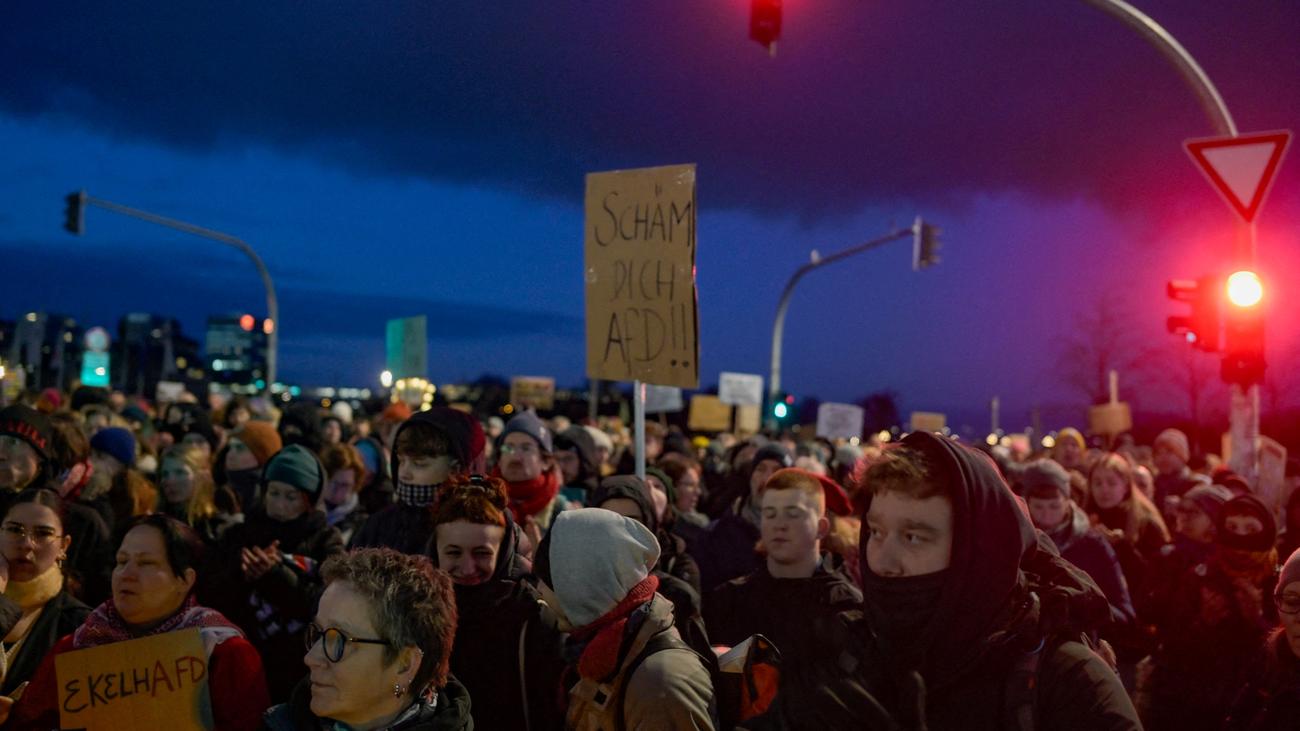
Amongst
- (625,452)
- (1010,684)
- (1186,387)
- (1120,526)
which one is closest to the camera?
(1010,684)

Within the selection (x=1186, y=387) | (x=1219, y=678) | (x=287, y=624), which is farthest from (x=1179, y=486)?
(x=1186, y=387)

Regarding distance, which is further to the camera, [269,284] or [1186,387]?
[1186,387]

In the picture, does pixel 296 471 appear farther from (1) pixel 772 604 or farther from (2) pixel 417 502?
(1) pixel 772 604

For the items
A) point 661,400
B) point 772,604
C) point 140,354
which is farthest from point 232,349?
point 772,604

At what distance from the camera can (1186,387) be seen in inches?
1609

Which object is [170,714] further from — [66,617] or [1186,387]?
[1186,387]

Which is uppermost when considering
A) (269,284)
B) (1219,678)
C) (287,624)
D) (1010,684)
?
(269,284)

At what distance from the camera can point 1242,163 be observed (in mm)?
9438

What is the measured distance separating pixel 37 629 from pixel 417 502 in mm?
1580

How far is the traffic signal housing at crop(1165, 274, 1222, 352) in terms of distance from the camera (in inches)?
415

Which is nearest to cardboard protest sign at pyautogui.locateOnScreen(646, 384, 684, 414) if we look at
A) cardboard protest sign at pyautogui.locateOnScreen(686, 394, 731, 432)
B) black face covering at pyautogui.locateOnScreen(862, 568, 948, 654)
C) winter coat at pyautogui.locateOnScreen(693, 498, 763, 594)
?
cardboard protest sign at pyautogui.locateOnScreen(686, 394, 731, 432)

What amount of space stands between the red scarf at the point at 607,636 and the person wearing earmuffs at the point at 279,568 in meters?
1.82

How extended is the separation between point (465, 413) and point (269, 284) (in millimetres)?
21191

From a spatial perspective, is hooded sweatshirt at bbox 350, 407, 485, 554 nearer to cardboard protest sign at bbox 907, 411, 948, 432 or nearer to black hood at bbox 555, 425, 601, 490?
black hood at bbox 555, 425, 601, 490
